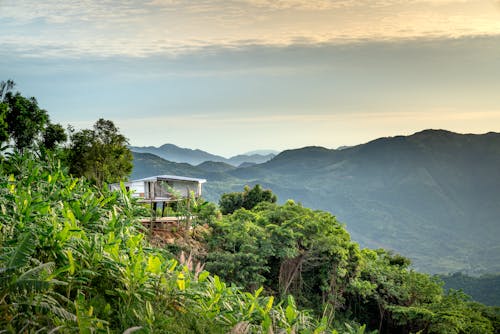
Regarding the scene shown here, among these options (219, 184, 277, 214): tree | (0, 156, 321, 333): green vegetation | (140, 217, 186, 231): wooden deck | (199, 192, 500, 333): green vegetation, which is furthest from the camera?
(219, 184, 277, 214): tree

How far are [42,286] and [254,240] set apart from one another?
1178 cm

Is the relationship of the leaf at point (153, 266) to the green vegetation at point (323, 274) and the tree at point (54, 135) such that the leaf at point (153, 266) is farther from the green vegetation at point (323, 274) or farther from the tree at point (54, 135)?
the tree at point (54, 135)

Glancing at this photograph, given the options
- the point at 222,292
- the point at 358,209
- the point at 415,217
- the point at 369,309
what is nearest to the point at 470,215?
the point at 415,217

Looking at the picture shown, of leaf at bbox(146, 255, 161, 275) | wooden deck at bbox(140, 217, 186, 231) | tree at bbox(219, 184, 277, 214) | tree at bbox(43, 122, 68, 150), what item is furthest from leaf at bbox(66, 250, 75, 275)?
tree at bbox(219, 184, 277, 214)

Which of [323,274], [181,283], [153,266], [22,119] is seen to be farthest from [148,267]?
[22,119]

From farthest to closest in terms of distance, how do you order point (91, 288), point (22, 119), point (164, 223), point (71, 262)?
point (22, 119)
point (164, 223)
point (91, 288)
point (71, 262)

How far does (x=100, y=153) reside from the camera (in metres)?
24.3

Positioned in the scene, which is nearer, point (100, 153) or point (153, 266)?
point (153, 266)

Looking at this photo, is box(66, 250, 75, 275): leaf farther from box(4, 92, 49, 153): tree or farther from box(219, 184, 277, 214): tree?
box(219, 184, 277, 214): tree

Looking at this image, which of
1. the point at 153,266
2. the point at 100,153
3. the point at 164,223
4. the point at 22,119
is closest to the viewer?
the point at 153,266

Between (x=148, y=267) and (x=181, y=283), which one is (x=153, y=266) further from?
(x=181, y=283)

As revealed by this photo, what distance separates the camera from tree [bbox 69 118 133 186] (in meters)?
23.9

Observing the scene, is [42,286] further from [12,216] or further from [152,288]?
[12,216]

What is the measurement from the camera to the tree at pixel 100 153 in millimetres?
23938
